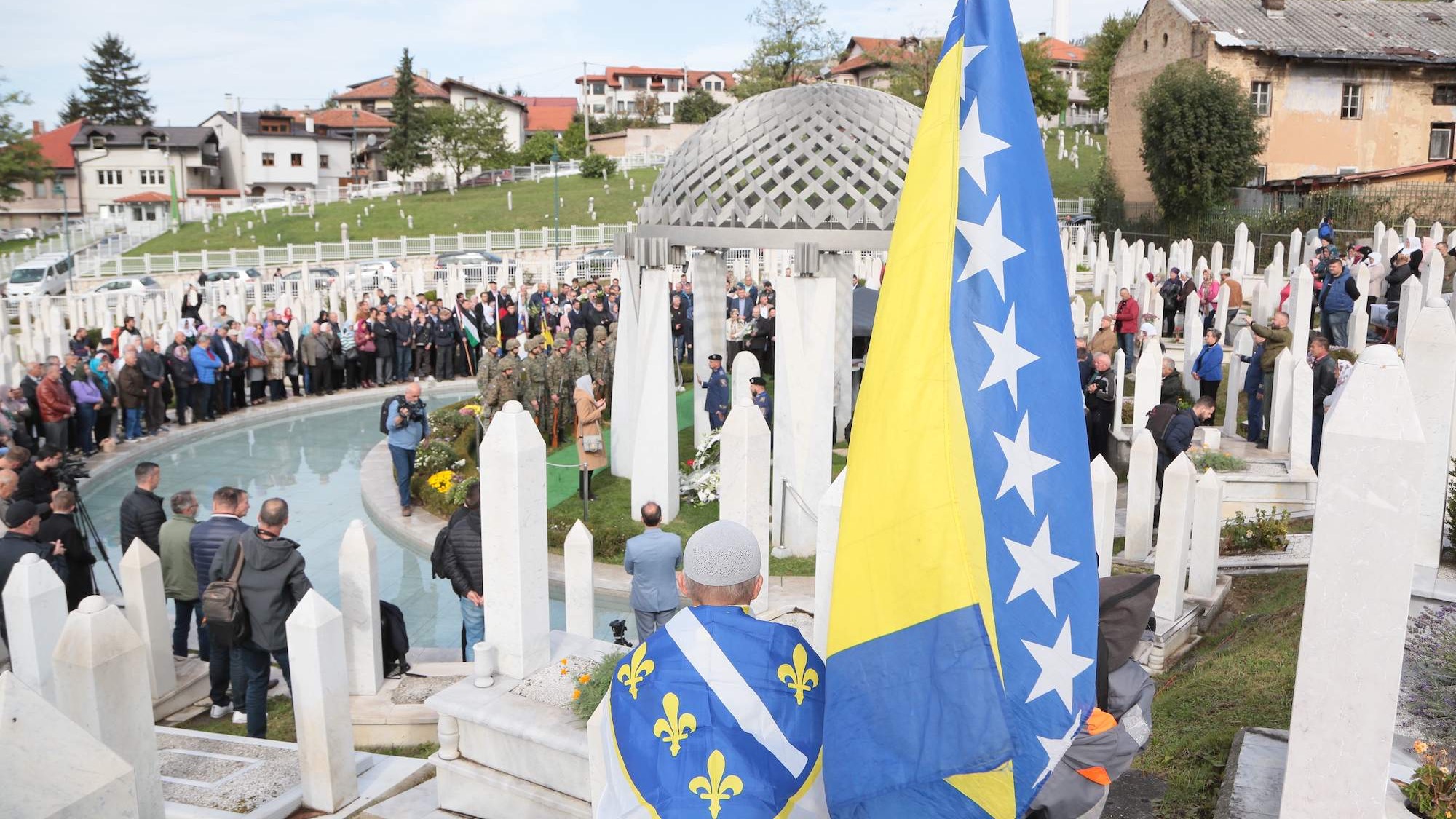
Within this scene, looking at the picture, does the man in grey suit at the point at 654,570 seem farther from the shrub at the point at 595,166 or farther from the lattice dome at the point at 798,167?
the shrub at the point at 595,166

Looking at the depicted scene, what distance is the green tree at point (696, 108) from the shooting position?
284ft

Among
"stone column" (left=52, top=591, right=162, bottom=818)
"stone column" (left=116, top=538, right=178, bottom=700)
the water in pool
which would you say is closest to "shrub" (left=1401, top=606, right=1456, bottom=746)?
"stone column" (left=52, top=591, right=162, bottom=818)

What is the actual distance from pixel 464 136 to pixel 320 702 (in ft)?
217

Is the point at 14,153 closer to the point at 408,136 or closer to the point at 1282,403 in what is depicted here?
the point at 408,136

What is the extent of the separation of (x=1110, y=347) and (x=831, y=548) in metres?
10.6

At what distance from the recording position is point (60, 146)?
6925cm

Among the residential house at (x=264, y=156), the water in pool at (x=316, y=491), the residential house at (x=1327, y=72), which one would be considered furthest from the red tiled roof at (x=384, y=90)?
the water in pool at (x=316, y=491)

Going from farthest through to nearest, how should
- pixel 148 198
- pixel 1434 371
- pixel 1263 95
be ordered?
1. pixel 148 198
2. pixel 1263 95
3. pixel 1434 371

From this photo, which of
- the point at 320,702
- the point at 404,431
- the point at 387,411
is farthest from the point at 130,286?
the point at 320,702

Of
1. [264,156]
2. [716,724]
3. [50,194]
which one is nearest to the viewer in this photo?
[716,724]

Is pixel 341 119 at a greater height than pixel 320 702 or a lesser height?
greater

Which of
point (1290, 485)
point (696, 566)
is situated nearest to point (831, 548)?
point (696, 566)

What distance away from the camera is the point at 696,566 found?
3047mm

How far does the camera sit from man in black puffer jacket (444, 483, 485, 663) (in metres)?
7.05
